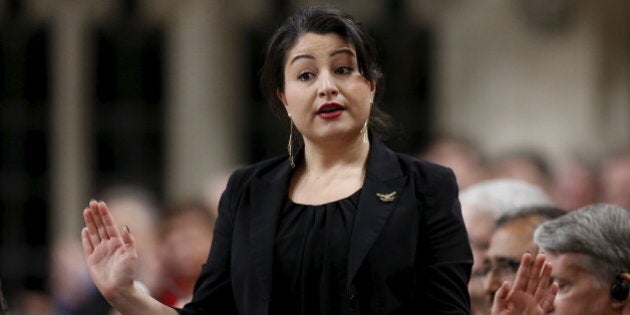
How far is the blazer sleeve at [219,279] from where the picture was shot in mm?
5098

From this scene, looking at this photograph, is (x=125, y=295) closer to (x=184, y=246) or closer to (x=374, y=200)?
(x=374, y=200)

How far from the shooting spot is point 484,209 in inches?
273

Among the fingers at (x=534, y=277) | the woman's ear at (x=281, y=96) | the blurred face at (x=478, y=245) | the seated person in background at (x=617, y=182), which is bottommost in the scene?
the seated person in background at (x=617, y=182)

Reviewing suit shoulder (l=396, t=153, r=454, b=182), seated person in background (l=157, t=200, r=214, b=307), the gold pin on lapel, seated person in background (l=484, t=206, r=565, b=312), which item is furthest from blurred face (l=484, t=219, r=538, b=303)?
seated person in background (l=157, t=200, r=214, b=307)

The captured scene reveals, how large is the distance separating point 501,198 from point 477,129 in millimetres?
6668

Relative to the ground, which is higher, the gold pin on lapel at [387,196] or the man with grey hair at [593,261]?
the gold pin on lapel at [387,196]

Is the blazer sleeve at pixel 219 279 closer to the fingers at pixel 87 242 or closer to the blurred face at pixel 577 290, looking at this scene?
the fingers at pixel 87 242

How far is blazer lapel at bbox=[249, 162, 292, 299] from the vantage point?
4.90m

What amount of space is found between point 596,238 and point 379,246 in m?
0.99

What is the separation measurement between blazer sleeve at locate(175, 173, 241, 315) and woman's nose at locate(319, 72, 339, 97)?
38cm

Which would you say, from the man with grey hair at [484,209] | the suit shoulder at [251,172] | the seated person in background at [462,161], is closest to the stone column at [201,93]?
the seated person in background at [462,161]

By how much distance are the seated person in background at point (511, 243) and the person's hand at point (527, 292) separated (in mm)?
1260

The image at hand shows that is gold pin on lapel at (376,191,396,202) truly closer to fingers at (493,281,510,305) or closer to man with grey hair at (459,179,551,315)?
fingers at (493,281,510,305)

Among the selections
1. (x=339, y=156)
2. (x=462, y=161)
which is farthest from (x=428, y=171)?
(x=462, y=161)
